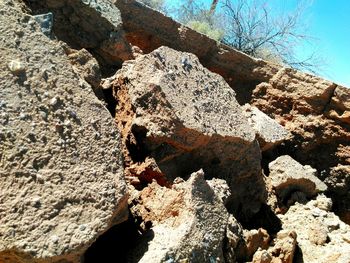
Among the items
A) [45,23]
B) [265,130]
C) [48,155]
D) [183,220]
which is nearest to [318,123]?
[265,130]

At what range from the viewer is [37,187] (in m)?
1.74

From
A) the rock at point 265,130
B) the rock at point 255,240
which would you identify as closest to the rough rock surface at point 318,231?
the rock at point 255,240

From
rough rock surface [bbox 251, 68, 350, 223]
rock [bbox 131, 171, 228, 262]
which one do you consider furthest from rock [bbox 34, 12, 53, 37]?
rough rock surface [bbox 251, 68, 350, 223]

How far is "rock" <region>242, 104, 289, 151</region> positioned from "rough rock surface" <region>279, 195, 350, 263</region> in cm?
46

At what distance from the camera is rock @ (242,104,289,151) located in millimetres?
3316

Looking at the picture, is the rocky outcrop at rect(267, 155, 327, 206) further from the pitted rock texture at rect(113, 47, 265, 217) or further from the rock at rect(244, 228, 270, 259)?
the rock at rect(244, 228, 270, 259)

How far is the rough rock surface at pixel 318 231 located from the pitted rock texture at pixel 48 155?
128 centimetres

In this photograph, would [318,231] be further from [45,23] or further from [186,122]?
[45,23]

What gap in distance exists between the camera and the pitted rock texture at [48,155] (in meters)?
1.67

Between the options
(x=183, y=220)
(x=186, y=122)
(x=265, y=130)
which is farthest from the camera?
(x=265, y=130)

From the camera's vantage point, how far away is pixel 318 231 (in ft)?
9.42

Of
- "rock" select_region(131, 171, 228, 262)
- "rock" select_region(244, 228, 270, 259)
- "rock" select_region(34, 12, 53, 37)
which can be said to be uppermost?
"rock" select_region(34, 12, 53, 37)

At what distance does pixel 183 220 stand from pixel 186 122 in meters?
0.58

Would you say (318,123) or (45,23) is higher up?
(45,23)
